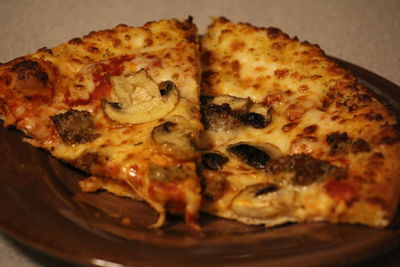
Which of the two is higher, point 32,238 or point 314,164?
point 314,164

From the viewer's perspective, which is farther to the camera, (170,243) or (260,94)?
(260,94)

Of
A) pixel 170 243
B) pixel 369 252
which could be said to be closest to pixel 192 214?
pixel 170 243

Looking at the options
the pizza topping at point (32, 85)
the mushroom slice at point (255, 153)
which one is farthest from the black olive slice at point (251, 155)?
the pizza topping at point (32, 85)

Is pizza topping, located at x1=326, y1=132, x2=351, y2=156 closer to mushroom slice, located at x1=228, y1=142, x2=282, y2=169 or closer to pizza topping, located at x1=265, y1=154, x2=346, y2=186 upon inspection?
pizza topping, located at x1=265, y1=154, x2=346, y2=186

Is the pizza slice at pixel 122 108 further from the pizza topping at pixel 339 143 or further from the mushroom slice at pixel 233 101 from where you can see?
the pizza topping at pixel 339 143

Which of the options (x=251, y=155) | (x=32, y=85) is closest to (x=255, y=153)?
(x=251, y=155)

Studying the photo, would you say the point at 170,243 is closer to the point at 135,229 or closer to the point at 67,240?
the point at 135,229
